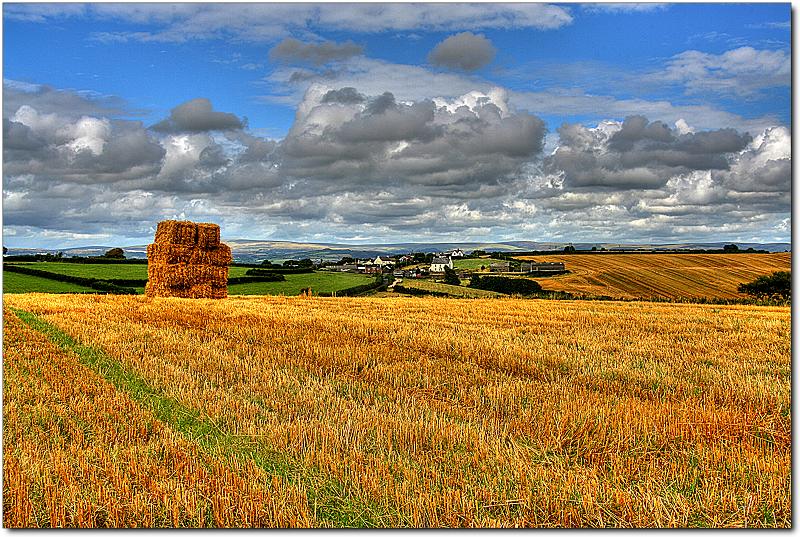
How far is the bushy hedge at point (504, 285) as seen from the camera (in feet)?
108

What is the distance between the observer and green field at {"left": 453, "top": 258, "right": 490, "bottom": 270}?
33.7m

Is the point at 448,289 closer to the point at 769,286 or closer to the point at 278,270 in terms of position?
the point at 278,270

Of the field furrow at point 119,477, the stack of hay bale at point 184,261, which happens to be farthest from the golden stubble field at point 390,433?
the stack of hay bale at point 184,261

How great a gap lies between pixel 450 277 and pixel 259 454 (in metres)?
27.0

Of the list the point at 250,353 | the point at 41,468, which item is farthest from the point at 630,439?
the point at 250,353

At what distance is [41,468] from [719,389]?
765cm

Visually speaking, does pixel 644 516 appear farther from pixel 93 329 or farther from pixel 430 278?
pixel 430 278

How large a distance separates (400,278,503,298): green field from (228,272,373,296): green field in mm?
2113

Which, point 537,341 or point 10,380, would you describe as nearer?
point 10,380

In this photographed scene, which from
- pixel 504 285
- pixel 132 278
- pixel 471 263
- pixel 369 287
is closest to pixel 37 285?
pixel 132 278

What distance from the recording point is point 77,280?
30.2 m

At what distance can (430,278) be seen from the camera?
3250 centimetres

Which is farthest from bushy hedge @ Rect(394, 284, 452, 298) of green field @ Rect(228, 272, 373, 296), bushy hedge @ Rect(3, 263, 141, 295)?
bushy hedge @ Rect(3, 263, 141, 295)

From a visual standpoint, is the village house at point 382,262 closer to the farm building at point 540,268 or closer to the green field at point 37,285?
the farm building at point 540,268
